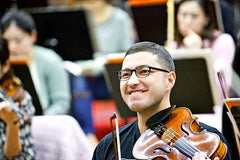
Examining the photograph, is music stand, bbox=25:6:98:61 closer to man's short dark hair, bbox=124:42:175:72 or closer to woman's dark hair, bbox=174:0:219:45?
woman's dark hair, bbox=174:0:219:45

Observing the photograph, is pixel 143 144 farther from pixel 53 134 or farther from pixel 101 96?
pixel 101 96

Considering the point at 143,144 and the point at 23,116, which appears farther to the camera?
the point at 23,116

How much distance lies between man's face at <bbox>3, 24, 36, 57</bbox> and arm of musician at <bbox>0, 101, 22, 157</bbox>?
1.05 m

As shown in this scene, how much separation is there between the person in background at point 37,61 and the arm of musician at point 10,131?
907 millimetres

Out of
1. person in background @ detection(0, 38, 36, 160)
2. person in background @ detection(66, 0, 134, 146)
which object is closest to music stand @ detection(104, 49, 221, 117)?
person in background @ detection(0, 38, 36, 160)

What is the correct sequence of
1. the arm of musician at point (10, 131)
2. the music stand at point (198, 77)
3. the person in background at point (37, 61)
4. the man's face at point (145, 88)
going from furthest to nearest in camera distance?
the person in background at point (37, 61) < the music stand at point (198, 77) < the arm of musician at point (10, 131) < the man's face at point (145, 88)

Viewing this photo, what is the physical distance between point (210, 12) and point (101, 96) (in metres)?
1.21

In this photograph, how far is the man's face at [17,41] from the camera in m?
3.09

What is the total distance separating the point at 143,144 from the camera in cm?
147

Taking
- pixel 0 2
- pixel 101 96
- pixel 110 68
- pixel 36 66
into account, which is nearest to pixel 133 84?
pixel 110 68

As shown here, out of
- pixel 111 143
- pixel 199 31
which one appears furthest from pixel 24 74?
pixel 111 143

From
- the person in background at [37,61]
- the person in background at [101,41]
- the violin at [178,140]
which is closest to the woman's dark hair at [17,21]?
the person in background at [37,61]

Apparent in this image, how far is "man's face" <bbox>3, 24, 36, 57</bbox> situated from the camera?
10.2 feet

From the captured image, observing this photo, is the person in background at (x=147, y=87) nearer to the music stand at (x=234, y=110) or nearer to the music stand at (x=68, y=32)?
the music stand at (x=234, y=110)
